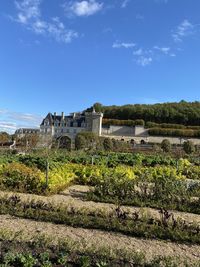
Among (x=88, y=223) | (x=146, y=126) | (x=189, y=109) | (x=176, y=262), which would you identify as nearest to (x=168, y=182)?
(x=88, y=223)

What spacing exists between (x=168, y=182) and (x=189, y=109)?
8870 centimetres

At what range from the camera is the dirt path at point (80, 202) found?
8.41 m

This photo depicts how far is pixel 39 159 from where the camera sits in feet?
60.8

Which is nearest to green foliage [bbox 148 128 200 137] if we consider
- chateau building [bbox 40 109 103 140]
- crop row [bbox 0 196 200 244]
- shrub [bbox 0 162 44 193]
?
chateau building [bbox 40 109 103 140]

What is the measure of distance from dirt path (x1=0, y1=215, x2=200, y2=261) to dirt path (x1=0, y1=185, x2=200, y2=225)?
133cm

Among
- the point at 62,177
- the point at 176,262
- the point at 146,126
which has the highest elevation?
the point at 146,126

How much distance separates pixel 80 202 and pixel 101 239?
3.34 meters

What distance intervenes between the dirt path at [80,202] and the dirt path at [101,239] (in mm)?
1329

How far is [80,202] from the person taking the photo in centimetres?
973

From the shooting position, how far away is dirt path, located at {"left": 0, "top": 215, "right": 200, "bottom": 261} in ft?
19.5

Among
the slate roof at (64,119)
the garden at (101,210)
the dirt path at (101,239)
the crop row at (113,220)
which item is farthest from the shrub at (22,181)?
the slate roof at (64,119)

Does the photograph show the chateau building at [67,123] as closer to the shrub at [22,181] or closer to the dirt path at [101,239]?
the shrub at [22,181]

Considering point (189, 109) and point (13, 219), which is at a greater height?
point (189, 109)

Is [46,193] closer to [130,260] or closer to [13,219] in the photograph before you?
[13,219]
